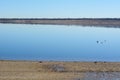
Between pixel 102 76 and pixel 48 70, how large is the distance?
10.1ft

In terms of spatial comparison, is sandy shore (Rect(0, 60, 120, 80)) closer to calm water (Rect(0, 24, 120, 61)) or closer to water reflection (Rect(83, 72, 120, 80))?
water reflection (Rect(83, 72, 120, 80))

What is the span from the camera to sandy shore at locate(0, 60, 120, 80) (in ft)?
64.7

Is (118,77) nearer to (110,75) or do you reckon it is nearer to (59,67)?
(110,75)

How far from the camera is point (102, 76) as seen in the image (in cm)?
2042

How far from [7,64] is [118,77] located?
661cm

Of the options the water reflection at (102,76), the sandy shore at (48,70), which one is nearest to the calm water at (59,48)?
the sandy shore at (48,70)

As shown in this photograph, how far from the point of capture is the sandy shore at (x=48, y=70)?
19734 mm

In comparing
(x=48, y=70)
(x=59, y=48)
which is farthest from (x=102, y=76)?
(x=59, y=48)

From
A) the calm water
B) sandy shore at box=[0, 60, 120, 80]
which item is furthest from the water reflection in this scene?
the calm water

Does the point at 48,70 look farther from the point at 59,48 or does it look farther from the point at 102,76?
the point at 59,48

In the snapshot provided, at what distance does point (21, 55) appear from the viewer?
33094mm

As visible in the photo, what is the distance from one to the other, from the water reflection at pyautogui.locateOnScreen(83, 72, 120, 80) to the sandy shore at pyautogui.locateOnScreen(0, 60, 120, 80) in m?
0.39

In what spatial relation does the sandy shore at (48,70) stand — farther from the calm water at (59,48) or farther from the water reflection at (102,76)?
the calm water at (59,48)

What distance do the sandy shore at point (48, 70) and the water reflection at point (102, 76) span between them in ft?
1.29
